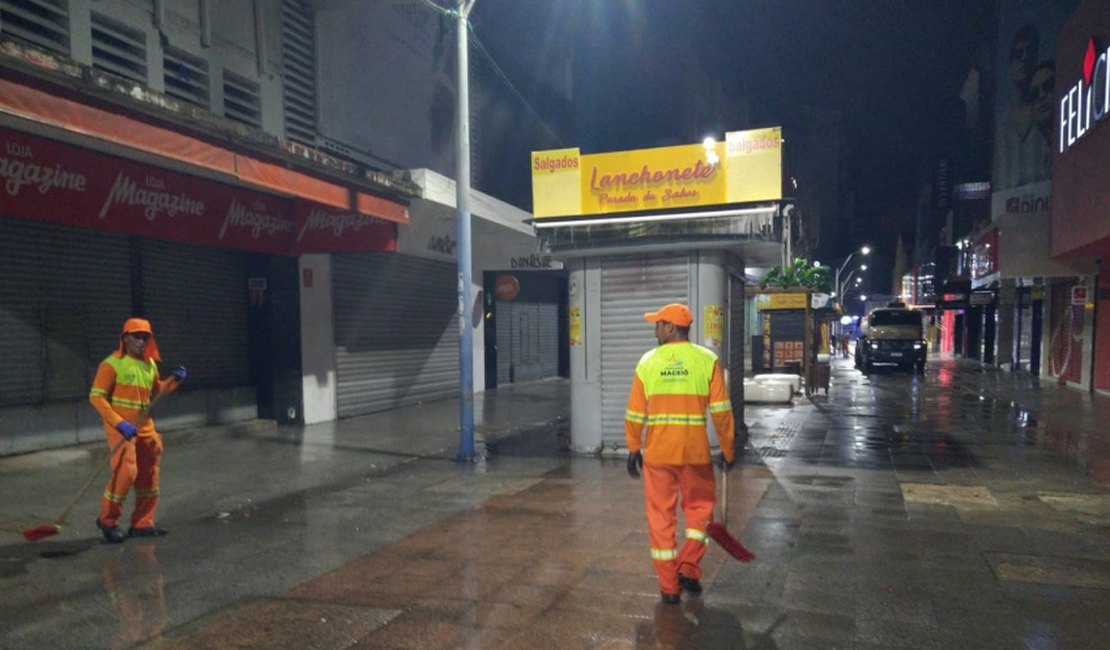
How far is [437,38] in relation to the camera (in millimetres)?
17484

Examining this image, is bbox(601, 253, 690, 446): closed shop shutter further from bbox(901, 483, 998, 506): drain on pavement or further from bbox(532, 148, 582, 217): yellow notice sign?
bbox(901, 483, 998, 506): drain on pavement

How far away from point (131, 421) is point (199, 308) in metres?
6.03

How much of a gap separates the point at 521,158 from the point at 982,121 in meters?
31.3

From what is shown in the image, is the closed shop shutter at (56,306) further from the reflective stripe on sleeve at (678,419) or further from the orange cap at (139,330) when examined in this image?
the reflective stripe on sleeve at (678,419)

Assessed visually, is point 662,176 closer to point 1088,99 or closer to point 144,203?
point 144,203

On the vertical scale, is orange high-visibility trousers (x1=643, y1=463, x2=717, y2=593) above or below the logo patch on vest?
below

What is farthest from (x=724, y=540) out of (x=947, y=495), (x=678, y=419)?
(x=947, y=495)

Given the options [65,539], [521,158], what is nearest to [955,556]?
[65,539]

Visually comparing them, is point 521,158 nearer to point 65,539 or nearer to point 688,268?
point 688,268

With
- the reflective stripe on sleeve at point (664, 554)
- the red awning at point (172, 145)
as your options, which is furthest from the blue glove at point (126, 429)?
the reflective stripe on sleeve at point (664, 554)

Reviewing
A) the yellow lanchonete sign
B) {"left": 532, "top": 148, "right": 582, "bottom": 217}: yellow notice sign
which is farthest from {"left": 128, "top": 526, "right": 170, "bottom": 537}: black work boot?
the yellow lanchonete sign

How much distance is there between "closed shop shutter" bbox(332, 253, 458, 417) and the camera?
13188 mm

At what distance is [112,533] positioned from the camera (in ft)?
18.6

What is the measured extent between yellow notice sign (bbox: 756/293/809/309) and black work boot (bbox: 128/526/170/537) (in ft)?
51.7
